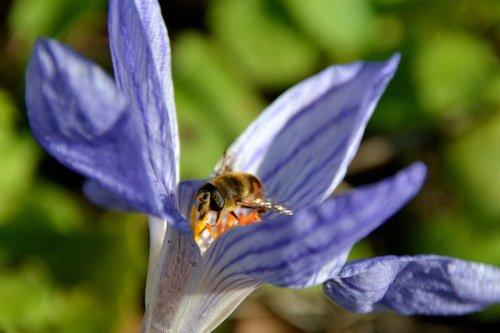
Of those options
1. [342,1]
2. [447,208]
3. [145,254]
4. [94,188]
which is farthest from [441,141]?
[94,188]

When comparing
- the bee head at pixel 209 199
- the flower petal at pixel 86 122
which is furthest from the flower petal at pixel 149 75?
the flower petal at pixel 86 122

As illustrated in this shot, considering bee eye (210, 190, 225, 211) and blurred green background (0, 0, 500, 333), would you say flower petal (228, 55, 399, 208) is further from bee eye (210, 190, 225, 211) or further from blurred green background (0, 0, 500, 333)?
blurred green background (0, 0, 500, 333)

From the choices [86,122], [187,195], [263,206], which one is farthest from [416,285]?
[86,122]

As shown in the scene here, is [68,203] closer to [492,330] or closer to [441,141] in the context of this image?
[441,141]

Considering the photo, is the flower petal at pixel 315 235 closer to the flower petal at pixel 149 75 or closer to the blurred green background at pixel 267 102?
the flower petal at pixel 149 75

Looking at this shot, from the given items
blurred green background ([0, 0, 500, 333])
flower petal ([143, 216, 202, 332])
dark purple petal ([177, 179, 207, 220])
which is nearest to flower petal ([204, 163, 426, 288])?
flower petal ([143, 216, 202, 332])

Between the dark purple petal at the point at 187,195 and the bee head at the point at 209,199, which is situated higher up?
the bee head at the point at 209,199
